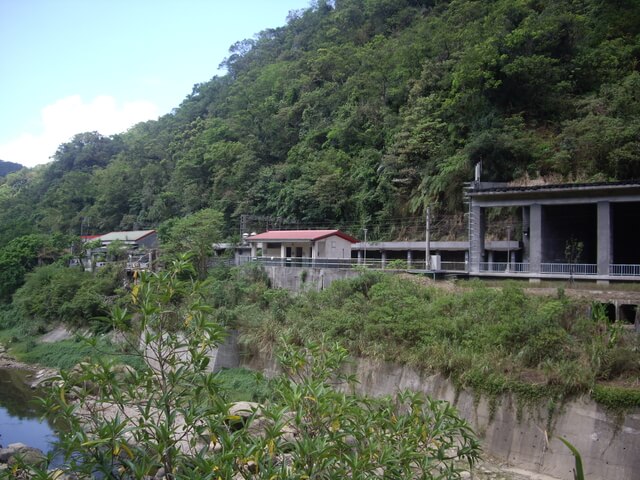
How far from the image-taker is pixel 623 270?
19719mm

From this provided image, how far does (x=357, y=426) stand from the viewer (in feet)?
19.5

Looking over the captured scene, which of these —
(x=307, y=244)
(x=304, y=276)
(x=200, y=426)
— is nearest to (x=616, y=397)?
(x=200, y=426)

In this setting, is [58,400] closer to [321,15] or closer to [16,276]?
[16,276]

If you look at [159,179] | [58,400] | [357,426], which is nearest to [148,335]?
[58,400]

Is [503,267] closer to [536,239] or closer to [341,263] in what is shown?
[536,239]

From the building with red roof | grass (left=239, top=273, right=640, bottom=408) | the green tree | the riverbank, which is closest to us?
grass (left=239, top=273, right=640, bottom=408)

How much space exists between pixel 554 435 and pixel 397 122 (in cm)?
2703

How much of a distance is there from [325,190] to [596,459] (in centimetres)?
2646

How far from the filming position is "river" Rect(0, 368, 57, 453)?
19328 mm

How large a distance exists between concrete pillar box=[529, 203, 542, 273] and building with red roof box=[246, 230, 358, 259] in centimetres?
1285

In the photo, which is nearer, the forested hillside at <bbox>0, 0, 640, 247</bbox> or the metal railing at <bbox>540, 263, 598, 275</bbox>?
the metal railing at <bbox>540, 263, 598, 275</bbox>

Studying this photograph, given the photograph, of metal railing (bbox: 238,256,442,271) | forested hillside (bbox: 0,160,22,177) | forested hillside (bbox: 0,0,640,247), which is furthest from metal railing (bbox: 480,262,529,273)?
forested hillside (bbox: 0,160,22,177)

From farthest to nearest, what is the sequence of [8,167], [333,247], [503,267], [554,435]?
[8,167]
[333,247]
[503,267]
[554,435]

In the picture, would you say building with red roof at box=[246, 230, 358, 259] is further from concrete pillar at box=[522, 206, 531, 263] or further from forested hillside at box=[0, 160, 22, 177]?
forested hillside at box=[0, 160, 22, 177]
